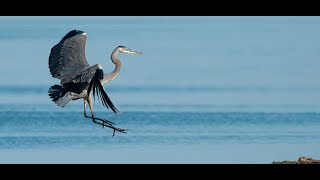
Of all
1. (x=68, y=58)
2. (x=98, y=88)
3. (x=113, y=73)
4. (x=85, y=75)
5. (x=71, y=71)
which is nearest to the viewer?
(x=98, y=88)

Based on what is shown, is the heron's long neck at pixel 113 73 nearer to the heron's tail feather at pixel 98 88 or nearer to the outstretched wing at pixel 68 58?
the outstretched wing at pixel 68 58

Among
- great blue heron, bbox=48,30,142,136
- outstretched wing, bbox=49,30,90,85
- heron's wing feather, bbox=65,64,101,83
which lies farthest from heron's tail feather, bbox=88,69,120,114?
outstretched wing, bbox=49,30,90,85

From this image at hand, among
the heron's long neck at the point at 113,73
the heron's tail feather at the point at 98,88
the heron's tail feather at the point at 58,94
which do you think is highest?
the heron's long neck at the point at 113,73

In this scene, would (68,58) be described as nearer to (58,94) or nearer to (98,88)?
(58,94)

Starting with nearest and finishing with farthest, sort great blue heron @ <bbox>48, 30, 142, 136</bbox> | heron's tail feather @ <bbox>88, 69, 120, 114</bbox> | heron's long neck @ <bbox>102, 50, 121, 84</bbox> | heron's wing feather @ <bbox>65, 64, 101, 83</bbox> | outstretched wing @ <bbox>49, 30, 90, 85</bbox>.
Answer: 1. heron's tail feather @ <bbox>88, 69, 120, 114</bbox>
2. heron's wing feather @ <bbox>65, 64, 101, 83</bbox>
3. great blue heron @ <bbox>48, 30, 142, 136</bbox>
4. outstretched wing @ <bbox>49, 30, 90, 85</bbox>
5. heron's long neck @ <bbox>102, 50, 121, 84</bbox>

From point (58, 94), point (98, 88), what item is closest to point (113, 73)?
point (58, 94)

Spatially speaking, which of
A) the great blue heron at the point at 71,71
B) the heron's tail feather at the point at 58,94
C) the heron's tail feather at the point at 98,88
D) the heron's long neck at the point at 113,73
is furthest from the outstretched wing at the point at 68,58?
the heron's tail feather at the point at 98,88

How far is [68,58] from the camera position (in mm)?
10625

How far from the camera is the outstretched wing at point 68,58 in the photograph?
34.4 feet

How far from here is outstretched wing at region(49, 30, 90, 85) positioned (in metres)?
10.5

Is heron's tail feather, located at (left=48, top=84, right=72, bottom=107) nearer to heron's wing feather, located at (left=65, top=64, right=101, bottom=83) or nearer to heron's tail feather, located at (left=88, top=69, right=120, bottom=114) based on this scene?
heron's wing feather, located at (left=65, top=64, right=101, bottom=83)
